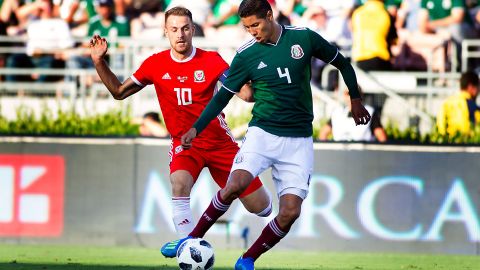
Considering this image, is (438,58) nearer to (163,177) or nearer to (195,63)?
(163,177)

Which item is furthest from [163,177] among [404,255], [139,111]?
[404,255]

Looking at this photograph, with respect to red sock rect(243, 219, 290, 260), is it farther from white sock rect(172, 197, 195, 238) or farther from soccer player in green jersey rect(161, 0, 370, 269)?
white sock rect(172, 197, 195, 238)

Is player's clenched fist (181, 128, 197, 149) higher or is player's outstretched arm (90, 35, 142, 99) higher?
player's outstretched arm (90, 35, 142, 99)

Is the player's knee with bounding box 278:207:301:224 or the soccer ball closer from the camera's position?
the player's knee with bounding box 278:207:301:224

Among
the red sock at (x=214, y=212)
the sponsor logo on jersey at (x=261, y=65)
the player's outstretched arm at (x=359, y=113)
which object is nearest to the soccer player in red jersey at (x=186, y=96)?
the red sock at (x=214, y=212)

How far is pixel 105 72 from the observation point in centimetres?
1083

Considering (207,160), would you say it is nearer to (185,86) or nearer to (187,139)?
(185,86)

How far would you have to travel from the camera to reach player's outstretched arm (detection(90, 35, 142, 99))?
1062cm

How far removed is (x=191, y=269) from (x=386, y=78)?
780cm

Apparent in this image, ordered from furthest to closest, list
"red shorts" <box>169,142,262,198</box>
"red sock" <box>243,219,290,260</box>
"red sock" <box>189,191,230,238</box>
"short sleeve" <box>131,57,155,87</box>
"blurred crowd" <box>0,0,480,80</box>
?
1. "blurred crowd" <box>0,0,480,80</box>
2. "short sleeve" <box>131,57,155,87</box>
3. "red shorts" <box>169,142,262,198</box>
4. "red sock" <box>189,191,230,238</box>
5. "red sock" <box>243,219,290,260</box>

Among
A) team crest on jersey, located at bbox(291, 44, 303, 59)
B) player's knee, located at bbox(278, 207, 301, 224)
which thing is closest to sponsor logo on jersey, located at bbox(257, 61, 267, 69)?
team crest on jersey, located at bbox(291, 44, 303, 59)

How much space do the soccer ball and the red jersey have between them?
48.8 inches

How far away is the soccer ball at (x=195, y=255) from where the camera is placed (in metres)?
9.90

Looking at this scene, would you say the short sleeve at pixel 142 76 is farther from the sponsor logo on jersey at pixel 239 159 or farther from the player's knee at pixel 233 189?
the player's knee at pixel 233 189
